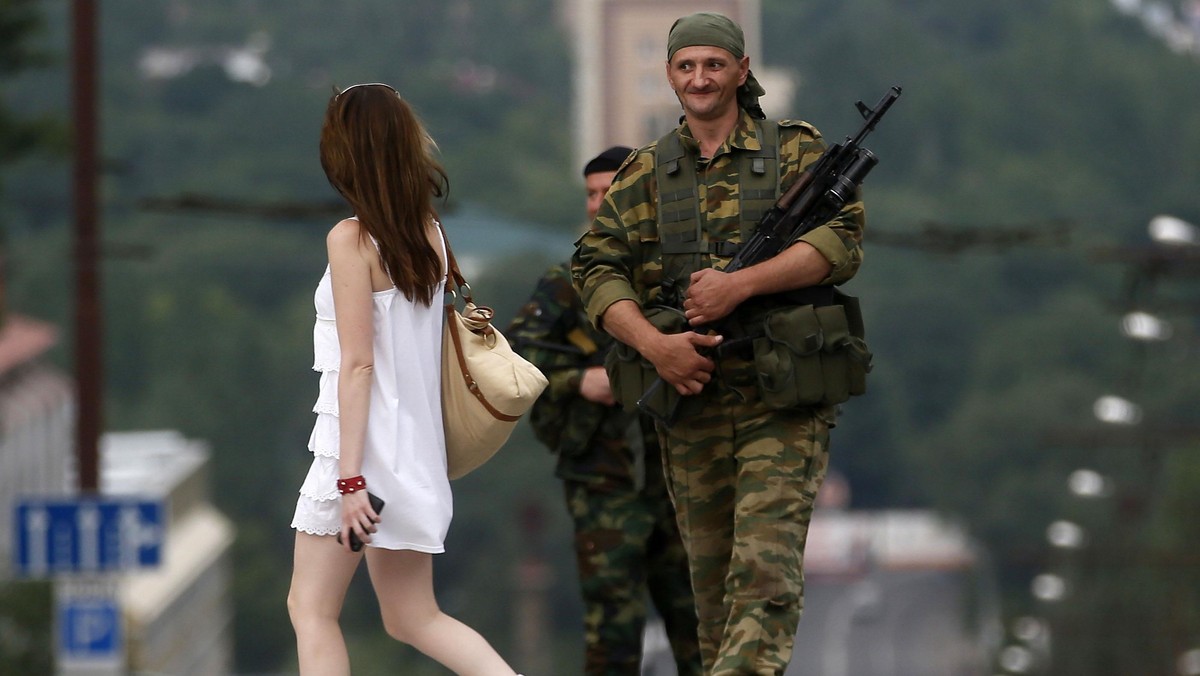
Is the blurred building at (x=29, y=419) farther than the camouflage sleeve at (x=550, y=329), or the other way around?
the blurred building at (x=29, y=419)

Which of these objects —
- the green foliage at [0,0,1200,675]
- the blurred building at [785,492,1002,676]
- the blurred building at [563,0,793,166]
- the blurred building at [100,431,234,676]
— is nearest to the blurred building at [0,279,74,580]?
the blurred building at [100,431,234,676]

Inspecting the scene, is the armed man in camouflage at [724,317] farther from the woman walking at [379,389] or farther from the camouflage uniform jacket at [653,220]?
the woman walking at [379,389]

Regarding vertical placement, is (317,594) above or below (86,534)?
above

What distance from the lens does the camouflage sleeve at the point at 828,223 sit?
8523 mm

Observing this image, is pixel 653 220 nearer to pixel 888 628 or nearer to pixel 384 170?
pixel 384 170

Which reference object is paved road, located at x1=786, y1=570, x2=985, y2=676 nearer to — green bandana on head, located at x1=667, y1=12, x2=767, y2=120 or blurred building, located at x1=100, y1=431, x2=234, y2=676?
blurred building, located at x1=100, y1=431, x2=234, y2=676

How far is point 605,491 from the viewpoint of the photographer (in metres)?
10.2

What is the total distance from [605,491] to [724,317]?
1.69 metres

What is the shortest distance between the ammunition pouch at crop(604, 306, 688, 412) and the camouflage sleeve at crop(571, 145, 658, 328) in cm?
9

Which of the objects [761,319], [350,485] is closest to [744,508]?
[761,319]

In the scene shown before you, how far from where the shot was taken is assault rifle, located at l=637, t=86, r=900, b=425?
8.57m

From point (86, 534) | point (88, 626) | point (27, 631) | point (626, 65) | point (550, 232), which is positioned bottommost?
point (27, 631)

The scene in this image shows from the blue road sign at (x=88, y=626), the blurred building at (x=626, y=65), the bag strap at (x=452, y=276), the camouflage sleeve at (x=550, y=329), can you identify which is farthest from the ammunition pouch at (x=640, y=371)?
the blurred building at (x=626, y=65)

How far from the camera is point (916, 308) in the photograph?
14962cm
